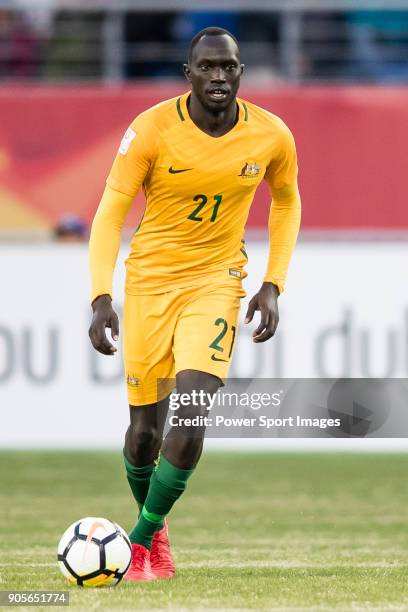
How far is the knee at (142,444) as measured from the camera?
22.7ft

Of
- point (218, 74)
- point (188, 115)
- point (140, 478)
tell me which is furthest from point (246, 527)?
point (218, 74)

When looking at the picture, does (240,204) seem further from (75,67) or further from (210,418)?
(75,67)

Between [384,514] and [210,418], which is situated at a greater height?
[210,418]

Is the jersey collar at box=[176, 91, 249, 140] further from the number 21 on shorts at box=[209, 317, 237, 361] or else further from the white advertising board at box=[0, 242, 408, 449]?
the white advertising board at box=[0, 242, 408, 449]

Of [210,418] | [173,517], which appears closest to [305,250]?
[173,517]

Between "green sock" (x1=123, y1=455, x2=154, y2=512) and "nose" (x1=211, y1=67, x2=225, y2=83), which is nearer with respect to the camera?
"nose" (x1=211, y1=67, x2=225, y2=83)

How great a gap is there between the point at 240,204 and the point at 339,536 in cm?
259

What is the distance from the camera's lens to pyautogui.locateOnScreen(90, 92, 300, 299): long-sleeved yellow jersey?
665cm

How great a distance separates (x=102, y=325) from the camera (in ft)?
20.8

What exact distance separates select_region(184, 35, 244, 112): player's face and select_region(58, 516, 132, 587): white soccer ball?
199 centimetres

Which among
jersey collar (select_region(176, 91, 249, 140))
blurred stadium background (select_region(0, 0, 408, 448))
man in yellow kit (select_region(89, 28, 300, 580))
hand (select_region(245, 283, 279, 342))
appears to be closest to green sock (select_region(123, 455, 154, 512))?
man in yellow kit (select_region(89, 28, 300, 580))

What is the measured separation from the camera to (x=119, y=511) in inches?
382

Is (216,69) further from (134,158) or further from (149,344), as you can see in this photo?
(149,344)

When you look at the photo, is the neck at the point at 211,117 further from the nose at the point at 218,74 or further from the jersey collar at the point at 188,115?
the nose at the point at 218,74
